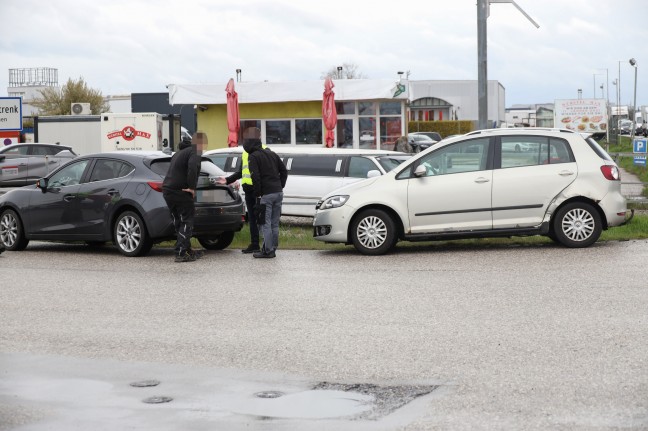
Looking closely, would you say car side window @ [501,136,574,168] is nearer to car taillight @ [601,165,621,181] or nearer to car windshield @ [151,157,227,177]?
car taillight @ [601,165,621,181]

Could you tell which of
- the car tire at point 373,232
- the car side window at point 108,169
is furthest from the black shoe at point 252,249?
Answer: the car side window at point 108,169

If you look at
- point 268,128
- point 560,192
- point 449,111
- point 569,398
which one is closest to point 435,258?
point 560,192

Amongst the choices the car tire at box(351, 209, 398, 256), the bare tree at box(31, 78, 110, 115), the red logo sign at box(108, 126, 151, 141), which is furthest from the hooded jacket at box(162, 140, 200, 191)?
the bare tree at box(31, 78, 110, 115)

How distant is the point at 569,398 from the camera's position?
251 inches

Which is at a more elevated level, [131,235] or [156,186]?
[156,186]

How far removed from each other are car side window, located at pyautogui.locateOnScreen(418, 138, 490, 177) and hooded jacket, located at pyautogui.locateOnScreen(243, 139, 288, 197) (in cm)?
207

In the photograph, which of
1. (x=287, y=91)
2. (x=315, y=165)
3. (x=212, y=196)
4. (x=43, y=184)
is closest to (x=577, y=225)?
(x=212, y=196)

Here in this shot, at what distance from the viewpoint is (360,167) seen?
18953 millimetres

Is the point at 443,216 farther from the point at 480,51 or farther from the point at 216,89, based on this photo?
the point at 216,89

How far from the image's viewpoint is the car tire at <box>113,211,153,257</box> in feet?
50.4

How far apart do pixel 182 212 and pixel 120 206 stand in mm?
1264

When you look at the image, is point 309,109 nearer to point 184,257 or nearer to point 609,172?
point 184,257

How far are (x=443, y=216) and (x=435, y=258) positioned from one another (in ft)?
2.51

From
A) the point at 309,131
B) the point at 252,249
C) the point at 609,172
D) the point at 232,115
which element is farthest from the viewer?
the point at 309,131
